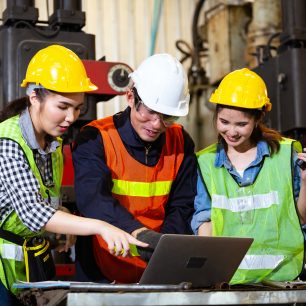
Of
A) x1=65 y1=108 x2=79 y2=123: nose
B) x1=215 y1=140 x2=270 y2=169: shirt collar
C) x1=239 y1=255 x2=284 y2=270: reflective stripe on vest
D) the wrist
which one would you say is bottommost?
x1=239 y1=255 x2=284 y2=270: reflective stripe on vest

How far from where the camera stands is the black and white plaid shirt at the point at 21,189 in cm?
235

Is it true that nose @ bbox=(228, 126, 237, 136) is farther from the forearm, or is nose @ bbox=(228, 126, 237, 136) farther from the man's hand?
the forearm

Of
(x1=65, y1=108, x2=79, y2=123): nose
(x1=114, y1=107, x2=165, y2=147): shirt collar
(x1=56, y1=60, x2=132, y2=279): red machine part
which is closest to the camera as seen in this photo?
(x1=65, y1=108, x2=79, y2=123): nose

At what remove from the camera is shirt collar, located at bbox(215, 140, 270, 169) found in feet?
9.19

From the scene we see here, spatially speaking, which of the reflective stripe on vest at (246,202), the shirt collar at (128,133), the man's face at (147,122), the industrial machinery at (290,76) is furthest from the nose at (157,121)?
the industrial machinery at (290,76)

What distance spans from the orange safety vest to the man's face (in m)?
0.09

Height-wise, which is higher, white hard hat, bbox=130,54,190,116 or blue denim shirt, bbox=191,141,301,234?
white hard hat, bbox=130,54,190,116

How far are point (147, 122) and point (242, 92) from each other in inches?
15.7

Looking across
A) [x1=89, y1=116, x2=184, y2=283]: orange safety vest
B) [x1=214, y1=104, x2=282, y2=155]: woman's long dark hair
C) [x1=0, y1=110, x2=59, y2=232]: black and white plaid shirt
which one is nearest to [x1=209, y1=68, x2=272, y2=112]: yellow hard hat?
[x1=214, y1=104, x2=282, y2=155]: woman's long dark hair

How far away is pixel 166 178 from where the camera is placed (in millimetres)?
2811

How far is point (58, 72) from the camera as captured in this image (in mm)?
2594

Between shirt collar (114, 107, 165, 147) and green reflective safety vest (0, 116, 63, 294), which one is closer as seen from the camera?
green reflective safety vest (0, 116, 63, 294)

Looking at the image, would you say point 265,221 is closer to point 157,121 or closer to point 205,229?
point 205,229

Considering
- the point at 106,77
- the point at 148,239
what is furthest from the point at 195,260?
the point at 106,77
